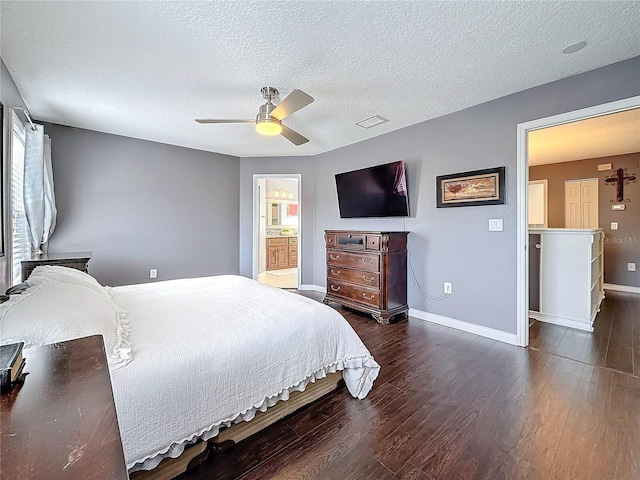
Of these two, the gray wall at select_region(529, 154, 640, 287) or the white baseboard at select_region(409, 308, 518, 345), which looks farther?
the gray wall at select_region(529, 154, 640, 287)

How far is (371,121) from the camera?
3537 mm

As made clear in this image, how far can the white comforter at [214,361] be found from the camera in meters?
1.14

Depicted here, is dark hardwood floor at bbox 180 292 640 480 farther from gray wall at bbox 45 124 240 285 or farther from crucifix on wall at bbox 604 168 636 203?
crucifix on wall at bbox 604 168 636 203

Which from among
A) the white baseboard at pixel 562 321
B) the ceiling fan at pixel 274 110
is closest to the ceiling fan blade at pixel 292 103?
the ceiling fan at pixel 274 110

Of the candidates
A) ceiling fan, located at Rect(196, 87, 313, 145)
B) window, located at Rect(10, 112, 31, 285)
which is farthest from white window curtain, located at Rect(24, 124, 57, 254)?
ceiling fan, located at Rect(196, 87, 313, 145)

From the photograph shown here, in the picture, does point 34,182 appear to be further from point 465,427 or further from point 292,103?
point 465,427

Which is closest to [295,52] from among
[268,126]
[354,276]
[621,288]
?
[268,126]

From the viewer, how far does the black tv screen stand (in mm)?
3764

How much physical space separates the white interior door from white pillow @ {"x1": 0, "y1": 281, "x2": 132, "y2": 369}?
726 cm

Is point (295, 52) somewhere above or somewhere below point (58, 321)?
above

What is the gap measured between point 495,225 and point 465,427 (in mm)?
2059

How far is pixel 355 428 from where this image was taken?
1.68 meters

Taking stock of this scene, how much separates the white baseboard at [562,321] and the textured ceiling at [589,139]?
2.18 m

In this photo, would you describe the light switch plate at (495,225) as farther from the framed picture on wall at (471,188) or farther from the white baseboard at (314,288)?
the white baseboard at (314,288)
